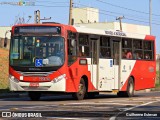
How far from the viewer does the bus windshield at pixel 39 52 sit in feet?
75.7

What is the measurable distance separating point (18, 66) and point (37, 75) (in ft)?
3.27

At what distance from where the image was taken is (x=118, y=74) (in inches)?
1091

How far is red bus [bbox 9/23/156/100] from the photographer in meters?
23.1

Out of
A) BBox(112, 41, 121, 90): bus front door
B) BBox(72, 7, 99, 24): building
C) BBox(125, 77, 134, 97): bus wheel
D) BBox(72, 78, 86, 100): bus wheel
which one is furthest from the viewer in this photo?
BBox(72, 7, 99, 24): building

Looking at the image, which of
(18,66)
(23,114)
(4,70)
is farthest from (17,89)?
(4,70)

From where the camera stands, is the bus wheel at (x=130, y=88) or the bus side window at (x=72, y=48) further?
the bus wheel at (x=130, y=88)

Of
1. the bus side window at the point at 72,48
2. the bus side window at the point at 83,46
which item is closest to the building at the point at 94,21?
the bus side window at the point at 83,46

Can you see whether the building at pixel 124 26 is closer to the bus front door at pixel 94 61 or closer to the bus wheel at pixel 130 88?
the bus wheel at pixel 130 88

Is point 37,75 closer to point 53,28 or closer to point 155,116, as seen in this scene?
point 53,28

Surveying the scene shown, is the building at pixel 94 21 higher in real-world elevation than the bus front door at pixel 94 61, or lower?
higher

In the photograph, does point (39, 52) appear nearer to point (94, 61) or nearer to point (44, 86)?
point (44, 86)

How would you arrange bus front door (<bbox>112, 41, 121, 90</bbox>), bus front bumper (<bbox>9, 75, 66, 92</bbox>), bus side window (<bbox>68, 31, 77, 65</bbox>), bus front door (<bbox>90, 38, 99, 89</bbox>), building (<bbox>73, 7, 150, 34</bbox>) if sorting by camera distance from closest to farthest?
1. bus front bumper (<bbox>9, 75, 66, 92</bbox>)
2. bus side window (<bbox>68, 31, 77, 65</bbox>)
3. bus front door (<bbox>90, 38, 99, 89</bbox>)
4. bus front door (<bbox>112, 41, 121, 90</bbox>)
5. building (<bbox>73, 7, 150, 34</bbox>)

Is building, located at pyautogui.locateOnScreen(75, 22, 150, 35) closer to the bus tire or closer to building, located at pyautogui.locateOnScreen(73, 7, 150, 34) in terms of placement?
building, located at pyautogui.locateOnScreen(73, 7, 150, 34)

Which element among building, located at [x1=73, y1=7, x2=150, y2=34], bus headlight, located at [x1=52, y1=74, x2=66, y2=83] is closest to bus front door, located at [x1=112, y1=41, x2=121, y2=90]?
bus headlight, located at [x1=52, y1=74, x2=66, y2=83]
